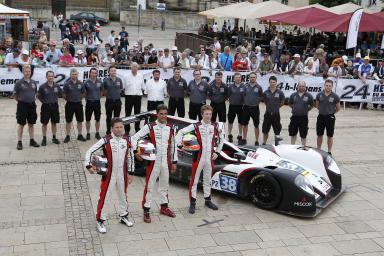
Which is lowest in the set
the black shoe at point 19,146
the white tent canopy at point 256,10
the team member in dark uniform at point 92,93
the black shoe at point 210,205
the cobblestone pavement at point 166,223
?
the cobblestone pavement at point 166,223

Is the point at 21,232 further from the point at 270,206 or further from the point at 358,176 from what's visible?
the point at 358,176

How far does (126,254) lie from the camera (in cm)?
685

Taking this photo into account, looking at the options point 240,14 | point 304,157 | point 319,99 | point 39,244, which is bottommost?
point 39,244

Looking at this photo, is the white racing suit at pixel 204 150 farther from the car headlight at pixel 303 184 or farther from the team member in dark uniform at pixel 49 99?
the team member in dark uniform at pixel 49 99

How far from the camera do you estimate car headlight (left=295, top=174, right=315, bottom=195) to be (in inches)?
315

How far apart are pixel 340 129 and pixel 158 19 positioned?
38.4 metres

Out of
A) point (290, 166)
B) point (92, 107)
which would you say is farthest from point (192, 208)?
point (92, 107)

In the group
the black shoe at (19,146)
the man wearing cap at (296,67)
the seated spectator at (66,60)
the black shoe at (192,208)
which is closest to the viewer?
the black shoe at (192,208)

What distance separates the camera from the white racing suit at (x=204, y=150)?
8141 millimetres

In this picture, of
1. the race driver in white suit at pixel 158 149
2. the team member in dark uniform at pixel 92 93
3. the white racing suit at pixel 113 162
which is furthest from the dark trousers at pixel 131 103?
the white racing suit at pixel 113 162

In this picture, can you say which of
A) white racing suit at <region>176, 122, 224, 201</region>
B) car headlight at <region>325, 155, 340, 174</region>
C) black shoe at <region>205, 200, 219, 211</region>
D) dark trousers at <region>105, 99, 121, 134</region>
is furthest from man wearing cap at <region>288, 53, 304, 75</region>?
black shoe at <region>205, 200, 219, 211</region>

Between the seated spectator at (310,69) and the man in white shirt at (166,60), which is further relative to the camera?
the man in white shirt at (166,60)

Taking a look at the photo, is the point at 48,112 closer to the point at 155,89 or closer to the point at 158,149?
Result: the point at 155,89

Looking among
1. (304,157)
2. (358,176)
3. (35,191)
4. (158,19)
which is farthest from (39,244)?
(158,19)
